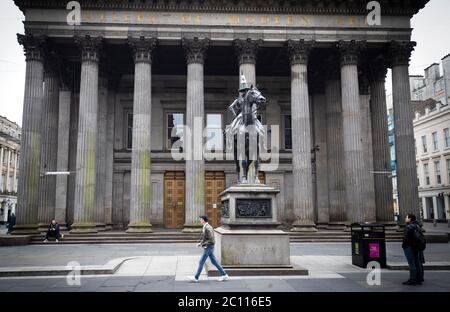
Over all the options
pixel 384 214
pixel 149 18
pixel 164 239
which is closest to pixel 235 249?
pixel 164 239

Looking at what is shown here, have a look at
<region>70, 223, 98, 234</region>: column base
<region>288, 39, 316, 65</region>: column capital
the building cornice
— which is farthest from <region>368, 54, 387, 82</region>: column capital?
<region>70, 223, 98, 234</region>: column base

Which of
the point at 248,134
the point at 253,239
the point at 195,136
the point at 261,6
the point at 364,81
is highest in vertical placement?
the point at 261,6

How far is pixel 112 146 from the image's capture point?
31.2 m

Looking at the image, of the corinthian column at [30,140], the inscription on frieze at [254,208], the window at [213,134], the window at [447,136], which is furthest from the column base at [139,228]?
the window at [447,136]

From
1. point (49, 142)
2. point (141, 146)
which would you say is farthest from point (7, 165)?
point (141, 146)

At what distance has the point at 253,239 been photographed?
37.6 feet

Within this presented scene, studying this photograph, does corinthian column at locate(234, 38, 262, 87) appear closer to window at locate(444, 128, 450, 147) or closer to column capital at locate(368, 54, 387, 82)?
column capital at locate(368, 54, 387, 82)

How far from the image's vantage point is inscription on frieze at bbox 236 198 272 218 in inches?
467

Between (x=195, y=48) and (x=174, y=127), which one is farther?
(x=174, y=127)

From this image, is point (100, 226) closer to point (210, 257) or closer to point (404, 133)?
point (210, 257)

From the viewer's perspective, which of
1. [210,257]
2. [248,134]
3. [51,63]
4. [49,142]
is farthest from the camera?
[49,142]

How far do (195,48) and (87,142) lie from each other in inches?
347

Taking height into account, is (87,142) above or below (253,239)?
above
